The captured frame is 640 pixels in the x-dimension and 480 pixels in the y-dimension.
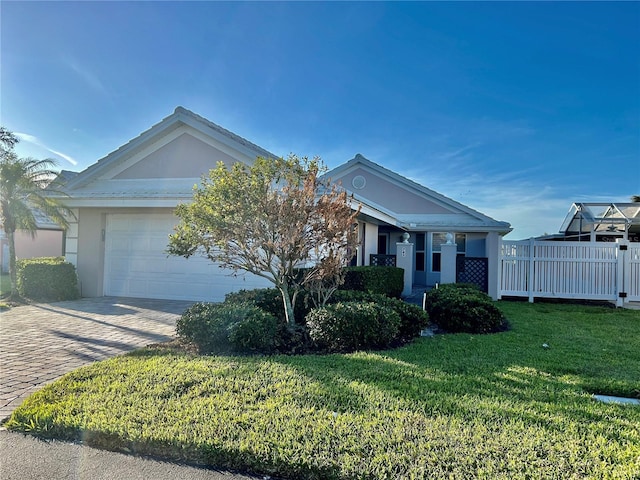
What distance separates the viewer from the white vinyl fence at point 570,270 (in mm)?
11930

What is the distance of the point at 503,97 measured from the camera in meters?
12.3

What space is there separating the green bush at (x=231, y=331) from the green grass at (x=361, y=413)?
454mm

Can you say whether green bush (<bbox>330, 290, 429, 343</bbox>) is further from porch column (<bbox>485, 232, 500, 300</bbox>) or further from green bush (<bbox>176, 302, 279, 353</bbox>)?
porch column (<bbox>485, 232, 500, 300</bbox>)

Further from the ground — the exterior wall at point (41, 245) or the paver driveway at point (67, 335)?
the exterior wall at point (41, 245)

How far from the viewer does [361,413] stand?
3.57 m

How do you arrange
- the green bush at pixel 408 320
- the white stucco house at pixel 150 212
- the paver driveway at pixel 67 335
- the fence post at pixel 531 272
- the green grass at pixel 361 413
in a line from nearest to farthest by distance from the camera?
the green grass at pixel 361 413, the paver driveway at pixel 67 335, the green bush at pixel 408 320, the white stucco house at pixel 150 212, the fence post at pixel 531 272

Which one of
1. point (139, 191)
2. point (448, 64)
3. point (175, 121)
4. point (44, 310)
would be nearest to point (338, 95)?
point (448, 64)

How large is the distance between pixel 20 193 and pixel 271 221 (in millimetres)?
10051

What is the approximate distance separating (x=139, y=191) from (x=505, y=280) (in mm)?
12826

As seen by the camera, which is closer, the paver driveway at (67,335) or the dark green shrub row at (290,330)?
the paver driveway at (67,335)

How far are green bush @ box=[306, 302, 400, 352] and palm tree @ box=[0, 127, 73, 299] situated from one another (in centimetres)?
1023

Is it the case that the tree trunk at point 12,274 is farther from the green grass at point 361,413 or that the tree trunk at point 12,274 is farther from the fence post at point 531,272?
the fence post at point 531,272

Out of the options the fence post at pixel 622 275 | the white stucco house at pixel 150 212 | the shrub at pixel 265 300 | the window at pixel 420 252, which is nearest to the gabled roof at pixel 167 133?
the white stucco house at pixel 150 212

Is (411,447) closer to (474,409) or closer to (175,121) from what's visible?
(474,409)
